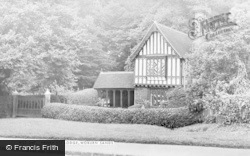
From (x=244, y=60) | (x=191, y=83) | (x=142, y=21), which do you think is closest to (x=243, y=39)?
(x=244, y=60)

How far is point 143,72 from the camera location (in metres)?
28.3

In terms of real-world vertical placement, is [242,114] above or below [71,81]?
below

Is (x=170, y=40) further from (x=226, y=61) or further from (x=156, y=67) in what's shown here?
(x=226, y=61)

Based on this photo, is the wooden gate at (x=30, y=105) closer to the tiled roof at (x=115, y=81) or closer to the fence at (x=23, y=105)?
the fence at (x=23, y=105)

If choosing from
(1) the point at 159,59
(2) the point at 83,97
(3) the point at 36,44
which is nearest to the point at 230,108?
(1) the point at 159,59

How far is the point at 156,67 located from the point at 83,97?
20.8 ft

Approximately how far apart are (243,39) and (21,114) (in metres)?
16.4

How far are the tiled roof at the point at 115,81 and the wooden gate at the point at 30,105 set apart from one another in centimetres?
555

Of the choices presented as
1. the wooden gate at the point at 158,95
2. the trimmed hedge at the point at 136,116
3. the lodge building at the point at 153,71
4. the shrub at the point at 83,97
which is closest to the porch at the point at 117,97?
the lodge building at the point at 153,71

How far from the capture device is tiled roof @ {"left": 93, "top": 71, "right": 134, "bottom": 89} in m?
29.3

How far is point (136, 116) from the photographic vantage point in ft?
67.1

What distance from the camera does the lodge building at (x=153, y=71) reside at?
26.9 metres

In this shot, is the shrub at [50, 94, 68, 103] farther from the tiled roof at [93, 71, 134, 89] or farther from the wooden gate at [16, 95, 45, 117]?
the tiled roof at [93, 71, 134, 89]

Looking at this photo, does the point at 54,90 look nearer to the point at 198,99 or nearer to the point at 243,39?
the point at 198,99
